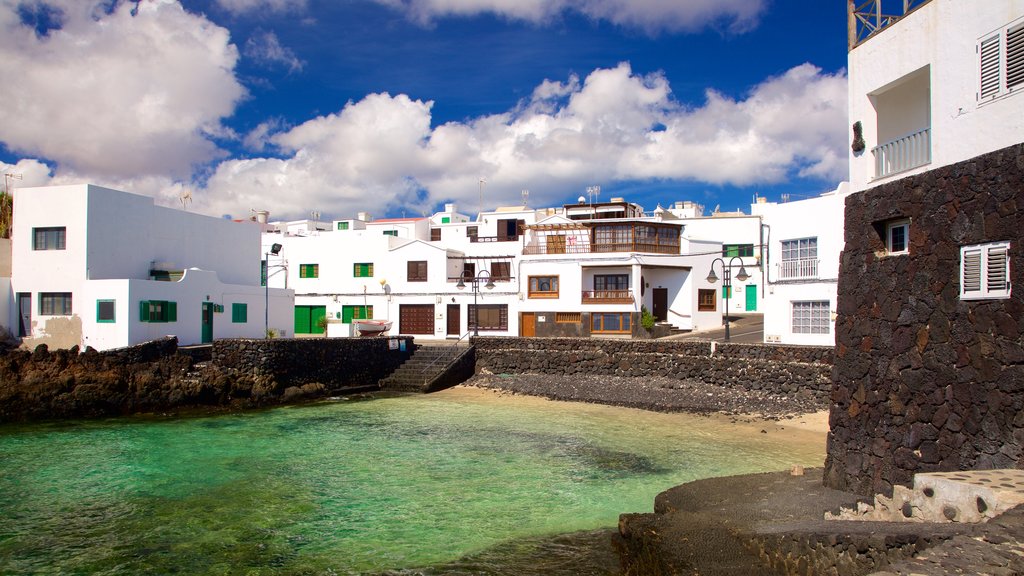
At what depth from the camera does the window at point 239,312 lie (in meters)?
32.7

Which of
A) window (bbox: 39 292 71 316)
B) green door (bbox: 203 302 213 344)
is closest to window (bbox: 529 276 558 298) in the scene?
green door (bbox: 203 302 213 344)

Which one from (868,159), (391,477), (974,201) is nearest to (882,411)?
(974,201)

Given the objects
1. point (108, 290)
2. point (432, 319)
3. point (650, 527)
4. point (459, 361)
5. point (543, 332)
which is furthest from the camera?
point (432, 319)

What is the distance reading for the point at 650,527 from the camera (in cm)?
979

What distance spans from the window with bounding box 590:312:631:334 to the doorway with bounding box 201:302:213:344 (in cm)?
1894

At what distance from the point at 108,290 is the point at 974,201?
28.4m

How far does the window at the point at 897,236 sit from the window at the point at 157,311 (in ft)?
86.8

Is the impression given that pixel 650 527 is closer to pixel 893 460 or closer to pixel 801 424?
pixel 893 460

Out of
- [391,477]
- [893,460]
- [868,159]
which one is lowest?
[391,477]

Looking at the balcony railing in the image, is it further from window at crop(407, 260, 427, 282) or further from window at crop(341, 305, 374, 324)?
window at crop(341, 305, 374, 324)

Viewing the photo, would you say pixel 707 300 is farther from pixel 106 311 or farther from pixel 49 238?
pixel 49 238

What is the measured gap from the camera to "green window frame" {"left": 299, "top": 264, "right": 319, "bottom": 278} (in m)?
43.9

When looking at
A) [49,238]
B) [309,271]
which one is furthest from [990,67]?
[309,271]

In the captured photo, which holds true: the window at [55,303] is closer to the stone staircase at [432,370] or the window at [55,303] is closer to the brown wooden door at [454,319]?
the stone staircase at [432,370]
